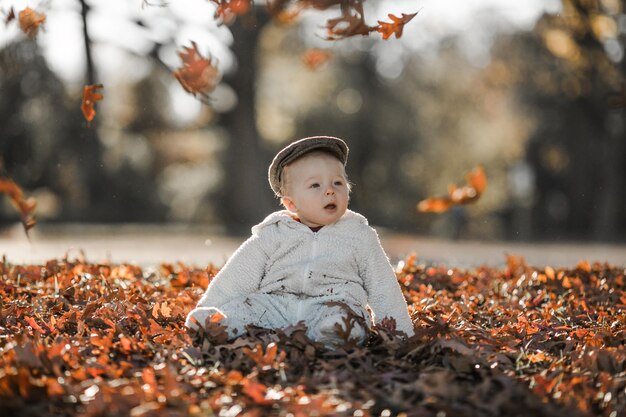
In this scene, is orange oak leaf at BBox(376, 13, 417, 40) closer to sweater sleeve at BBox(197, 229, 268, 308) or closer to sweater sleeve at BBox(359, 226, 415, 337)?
sweater sleeve at BBox(359, 226, 415, 337)

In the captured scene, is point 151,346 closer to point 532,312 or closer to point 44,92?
point 532,312

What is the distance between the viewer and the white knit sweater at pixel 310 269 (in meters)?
3.64

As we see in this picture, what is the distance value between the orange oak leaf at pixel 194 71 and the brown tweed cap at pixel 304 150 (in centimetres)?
106

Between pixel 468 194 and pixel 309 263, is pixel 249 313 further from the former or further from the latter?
pixel 468 194

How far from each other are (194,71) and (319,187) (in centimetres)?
148

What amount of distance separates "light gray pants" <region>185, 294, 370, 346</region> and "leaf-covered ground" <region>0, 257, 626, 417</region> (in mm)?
109

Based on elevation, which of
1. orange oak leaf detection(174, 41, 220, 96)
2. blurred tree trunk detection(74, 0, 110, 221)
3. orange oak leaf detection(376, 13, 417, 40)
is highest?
orange oak leaf detection(376, 13, 417, 40)

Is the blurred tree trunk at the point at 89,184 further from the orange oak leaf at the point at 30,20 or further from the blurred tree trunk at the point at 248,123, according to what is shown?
the orange oak leaf at the point at 30,20

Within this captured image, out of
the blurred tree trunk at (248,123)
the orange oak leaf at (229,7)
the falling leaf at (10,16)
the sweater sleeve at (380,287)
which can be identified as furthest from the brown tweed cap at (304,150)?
the blurred tree trunk at (248,123)

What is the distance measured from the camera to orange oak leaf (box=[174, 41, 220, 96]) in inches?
182

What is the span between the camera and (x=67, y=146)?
30359 millimetres

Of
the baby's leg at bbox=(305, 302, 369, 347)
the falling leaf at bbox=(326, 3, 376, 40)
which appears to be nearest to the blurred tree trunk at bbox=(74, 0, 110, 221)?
the falling leaf at bbox=(326, 3, 376, 40)

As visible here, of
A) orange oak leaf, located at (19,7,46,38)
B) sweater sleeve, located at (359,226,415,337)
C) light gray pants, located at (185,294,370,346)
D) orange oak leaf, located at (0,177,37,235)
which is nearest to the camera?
light gray pants, located at (185,294,370,346)

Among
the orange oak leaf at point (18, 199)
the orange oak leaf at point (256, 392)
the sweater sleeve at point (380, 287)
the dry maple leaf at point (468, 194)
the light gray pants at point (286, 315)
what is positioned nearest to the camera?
the orange oak leaf at point (256, 392)
